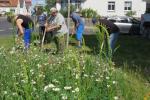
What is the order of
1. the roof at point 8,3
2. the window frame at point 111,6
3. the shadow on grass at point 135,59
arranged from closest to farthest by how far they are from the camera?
the shadow on grass at point 135,59, the window frame at point 111,6, the roof at point 8,3

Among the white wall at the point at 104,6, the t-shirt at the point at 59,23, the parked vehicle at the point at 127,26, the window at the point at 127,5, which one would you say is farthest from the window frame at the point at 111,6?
the t-shirt at the point at 59,23

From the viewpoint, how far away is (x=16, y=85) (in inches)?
273

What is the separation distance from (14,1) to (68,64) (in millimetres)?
119059

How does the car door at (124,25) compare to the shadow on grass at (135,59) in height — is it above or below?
below

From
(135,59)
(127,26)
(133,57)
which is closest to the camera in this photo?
(135,59)

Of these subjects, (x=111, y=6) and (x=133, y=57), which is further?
(x=111, y=6)

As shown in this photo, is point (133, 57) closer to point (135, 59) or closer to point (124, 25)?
point (135, 59)

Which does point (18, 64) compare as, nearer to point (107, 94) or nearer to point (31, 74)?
point (31, 74)

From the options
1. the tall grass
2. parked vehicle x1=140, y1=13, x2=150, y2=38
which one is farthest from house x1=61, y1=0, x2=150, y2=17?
the tall grass

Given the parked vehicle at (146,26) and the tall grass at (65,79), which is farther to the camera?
the parked vehicle at (146,26)

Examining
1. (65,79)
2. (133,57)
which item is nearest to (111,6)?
(133,57)

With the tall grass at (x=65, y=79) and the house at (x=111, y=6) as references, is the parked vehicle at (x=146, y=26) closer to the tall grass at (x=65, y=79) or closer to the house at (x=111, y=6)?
the tall grass at (x=65, y=79)

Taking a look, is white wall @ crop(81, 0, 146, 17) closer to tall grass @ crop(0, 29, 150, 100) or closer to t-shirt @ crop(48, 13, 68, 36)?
t-shirt @ crop(48, 13, 68, 36)

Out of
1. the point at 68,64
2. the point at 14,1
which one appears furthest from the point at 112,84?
the point at 14,1
